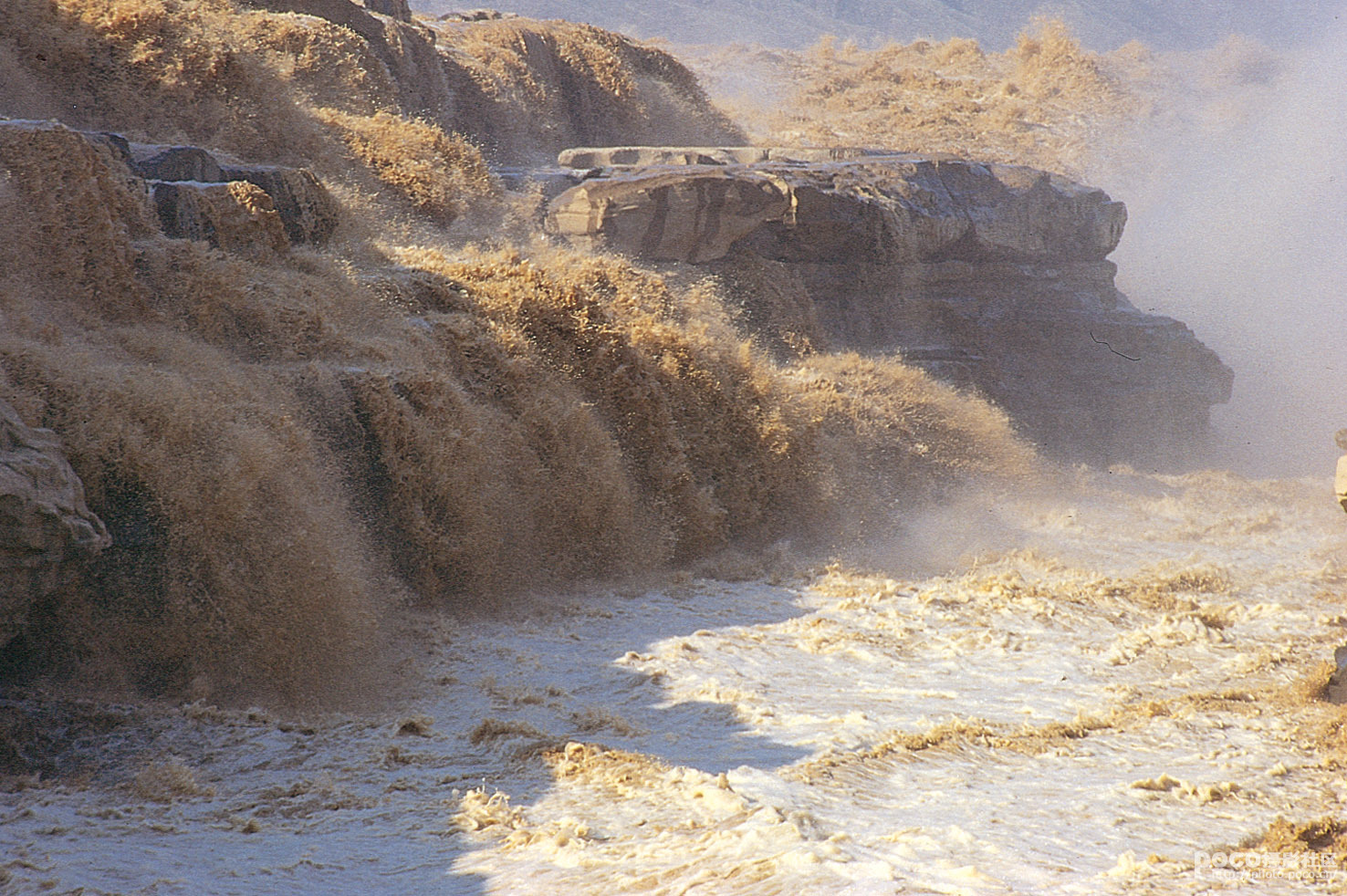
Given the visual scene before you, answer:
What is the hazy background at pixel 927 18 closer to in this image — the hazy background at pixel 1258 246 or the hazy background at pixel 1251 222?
the hazy background at pixel 1251 222

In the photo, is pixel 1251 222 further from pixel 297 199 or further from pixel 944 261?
pixel 297 199

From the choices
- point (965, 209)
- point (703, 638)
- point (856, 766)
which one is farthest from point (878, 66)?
point (856, 766)

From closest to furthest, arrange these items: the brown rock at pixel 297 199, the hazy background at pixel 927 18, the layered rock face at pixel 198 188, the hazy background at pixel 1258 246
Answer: the layered rock face at pixel 198 188
the brown rock at pixel 297 199
the hazy background at pixel 1258 246
the hazy background at pixel 927 18

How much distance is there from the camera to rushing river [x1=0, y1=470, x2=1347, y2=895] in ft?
11.2

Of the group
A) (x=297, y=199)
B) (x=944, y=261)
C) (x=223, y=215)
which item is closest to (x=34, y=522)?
(x=223, y=215)

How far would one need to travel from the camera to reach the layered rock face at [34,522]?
13.2 ft

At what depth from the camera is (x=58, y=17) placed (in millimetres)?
10062

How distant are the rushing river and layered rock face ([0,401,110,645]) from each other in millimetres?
614

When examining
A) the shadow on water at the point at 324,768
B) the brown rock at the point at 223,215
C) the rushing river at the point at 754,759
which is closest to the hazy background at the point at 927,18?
the brown rock at the point at 223,215

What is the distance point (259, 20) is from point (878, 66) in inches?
708

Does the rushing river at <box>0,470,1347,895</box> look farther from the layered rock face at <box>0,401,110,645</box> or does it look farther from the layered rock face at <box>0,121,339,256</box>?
the layered rock face at <box>0,121,339,256</box>

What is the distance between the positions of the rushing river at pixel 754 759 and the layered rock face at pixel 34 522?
0.61m

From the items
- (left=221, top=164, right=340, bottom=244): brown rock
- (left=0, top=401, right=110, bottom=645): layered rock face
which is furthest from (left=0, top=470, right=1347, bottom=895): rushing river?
(left=221, top=164, right=340, bottom=244): brown rock

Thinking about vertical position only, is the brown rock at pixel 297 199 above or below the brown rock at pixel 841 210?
below
